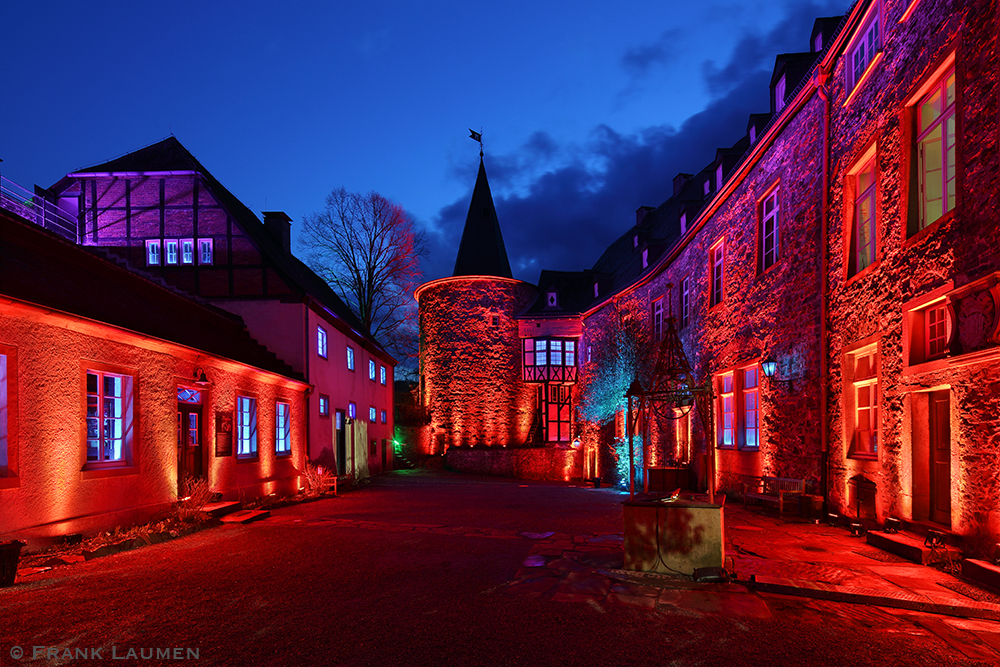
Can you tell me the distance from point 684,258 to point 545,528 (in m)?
11.1

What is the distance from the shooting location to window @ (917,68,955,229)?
7.17m

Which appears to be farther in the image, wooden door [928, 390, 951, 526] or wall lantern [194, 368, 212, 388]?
wall lantern [194, 368, 212, 388]

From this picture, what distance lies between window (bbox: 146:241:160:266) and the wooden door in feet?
61.0

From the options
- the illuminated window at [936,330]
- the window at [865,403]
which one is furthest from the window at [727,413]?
the illuminated window at [936,330]

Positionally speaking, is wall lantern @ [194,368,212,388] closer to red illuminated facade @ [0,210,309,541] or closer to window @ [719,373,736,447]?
red illuminated facade @ [0,210,309,541]

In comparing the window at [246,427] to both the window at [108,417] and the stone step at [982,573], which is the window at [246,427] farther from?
the stone step at [982,573]

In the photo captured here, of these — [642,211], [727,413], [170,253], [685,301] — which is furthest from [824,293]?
[642,211]

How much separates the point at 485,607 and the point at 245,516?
712 centimetres

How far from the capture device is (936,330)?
736 centimetres

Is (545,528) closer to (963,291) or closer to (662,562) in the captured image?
(662,562)

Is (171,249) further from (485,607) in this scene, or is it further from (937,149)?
(937,149)

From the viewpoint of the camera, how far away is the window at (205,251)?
17.3m

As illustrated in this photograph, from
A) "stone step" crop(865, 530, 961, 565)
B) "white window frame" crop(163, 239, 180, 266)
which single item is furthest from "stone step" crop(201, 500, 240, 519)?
"stone step" crop(865, 530, 961, 565)

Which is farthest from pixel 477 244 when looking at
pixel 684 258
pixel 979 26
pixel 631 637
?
pixel 631 637
